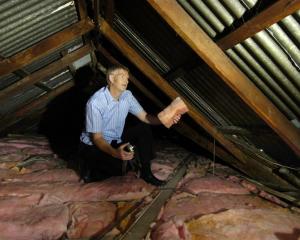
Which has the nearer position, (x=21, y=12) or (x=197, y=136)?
(x=21, y=12)

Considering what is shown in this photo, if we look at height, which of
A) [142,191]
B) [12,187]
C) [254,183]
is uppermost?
[12,187]

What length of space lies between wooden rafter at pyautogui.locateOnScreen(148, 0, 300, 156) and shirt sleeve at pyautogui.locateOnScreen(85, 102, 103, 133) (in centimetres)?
143

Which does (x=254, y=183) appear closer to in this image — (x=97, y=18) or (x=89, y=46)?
(x=97, y=18)

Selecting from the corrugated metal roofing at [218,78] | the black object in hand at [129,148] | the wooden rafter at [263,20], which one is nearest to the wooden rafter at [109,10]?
the corrugated metal roofing at [218,78]

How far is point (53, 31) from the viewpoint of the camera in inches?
169

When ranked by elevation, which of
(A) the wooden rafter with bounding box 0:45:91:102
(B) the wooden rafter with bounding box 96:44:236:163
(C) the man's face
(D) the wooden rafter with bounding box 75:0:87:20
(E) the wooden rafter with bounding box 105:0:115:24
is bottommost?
(B) the wooden rafter with bounding box 96:44:236:163

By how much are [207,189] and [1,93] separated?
351 cm

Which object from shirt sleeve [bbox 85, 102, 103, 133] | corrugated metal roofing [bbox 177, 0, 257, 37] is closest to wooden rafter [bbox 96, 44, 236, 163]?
shirt sleeve [bbox 85, 102, 103, 133]

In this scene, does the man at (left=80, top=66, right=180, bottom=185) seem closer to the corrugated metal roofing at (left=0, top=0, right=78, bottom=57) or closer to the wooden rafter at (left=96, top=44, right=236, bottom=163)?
the corrugated metal roofing at (left=0, top=0, right=78, bottom=57)

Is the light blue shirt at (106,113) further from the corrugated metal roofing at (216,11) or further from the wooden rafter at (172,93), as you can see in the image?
the corrugated metal roofing at (216,11)

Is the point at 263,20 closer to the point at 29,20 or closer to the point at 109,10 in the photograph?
the point at 109,10

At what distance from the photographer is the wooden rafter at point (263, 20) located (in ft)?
7.16

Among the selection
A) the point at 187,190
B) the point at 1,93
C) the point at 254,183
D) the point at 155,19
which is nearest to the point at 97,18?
the point at 155,19

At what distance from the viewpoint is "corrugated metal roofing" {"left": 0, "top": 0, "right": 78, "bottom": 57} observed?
329 cm
